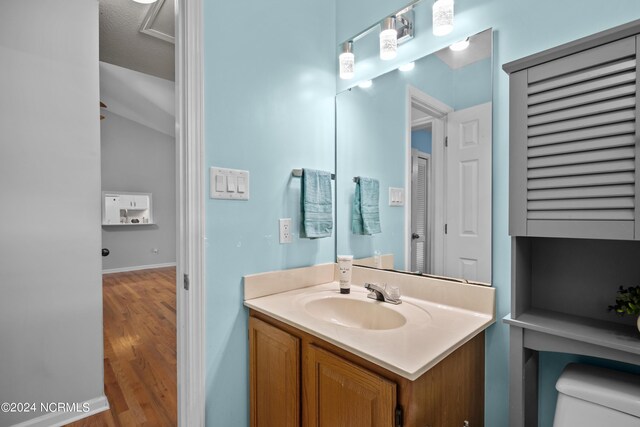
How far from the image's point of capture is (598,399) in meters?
0.77

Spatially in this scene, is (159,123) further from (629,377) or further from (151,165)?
(629,377)

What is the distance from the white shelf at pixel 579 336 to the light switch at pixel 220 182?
1.09 metres

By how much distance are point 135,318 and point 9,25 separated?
2.73 metres

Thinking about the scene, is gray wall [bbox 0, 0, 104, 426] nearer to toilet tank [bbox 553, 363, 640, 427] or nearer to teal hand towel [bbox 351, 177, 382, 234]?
teal hand towel [bbox 351, 177, 382, 234]

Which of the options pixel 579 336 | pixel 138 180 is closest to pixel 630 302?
pixel 579 336

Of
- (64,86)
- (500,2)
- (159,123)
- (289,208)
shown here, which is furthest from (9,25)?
(159,123)

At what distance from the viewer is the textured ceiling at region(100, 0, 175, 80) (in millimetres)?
2322

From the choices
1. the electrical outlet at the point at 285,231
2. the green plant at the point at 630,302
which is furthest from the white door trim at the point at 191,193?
the green plant at the point at 630,302

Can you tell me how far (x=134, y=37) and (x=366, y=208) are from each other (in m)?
2.63

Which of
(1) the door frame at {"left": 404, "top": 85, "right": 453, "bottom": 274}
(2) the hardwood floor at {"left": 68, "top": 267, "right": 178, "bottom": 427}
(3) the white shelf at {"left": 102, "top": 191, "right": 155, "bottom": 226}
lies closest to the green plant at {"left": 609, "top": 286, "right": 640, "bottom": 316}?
(1) the door frame at {"left": 404, "top": 85, "right": 453, "bottom": 274}

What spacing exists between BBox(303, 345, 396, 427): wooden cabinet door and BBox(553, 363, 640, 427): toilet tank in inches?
18.0

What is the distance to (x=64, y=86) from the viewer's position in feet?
5.62

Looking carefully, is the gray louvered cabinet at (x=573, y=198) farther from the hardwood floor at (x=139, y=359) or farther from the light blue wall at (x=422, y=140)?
the hardwood floor at (x=139, y=359)

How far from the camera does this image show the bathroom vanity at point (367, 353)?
2.63ft
